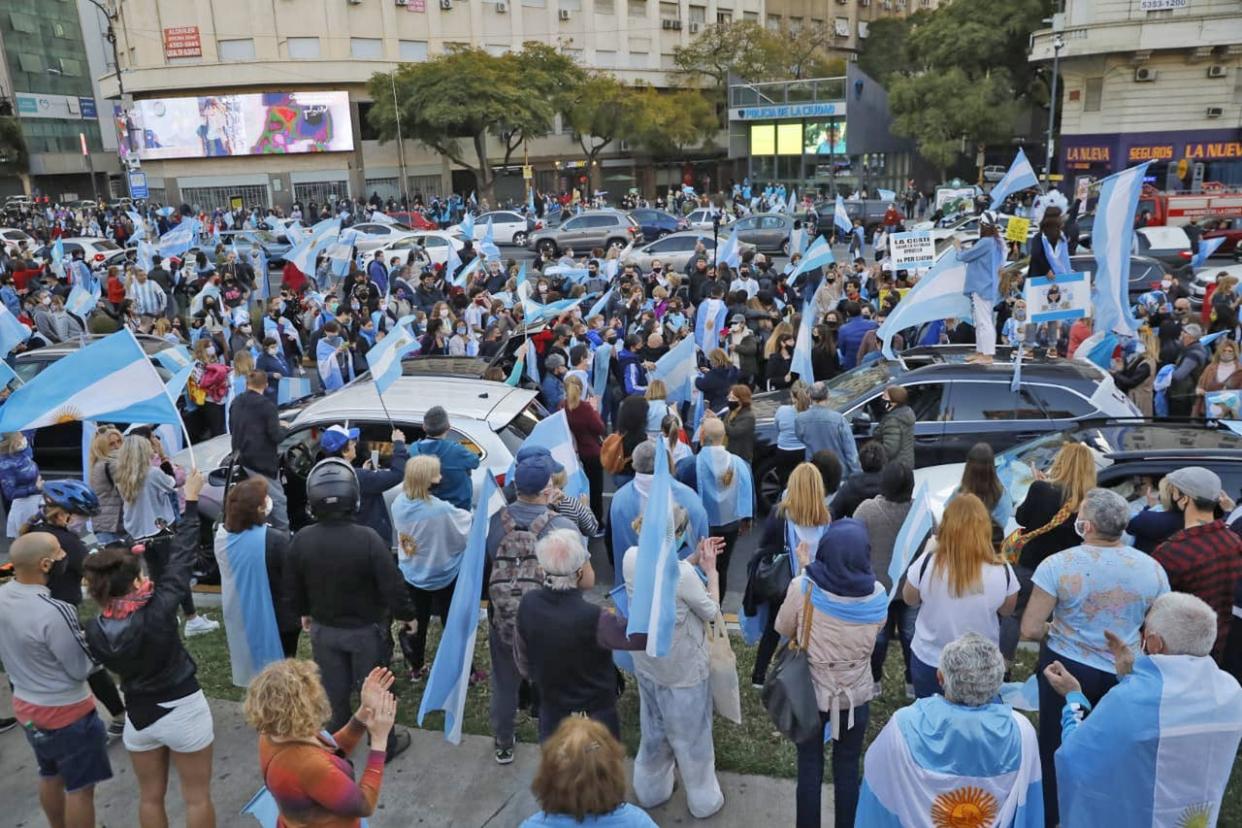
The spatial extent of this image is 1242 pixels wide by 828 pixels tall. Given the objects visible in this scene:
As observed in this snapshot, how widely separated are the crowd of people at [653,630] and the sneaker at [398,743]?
0.08ft

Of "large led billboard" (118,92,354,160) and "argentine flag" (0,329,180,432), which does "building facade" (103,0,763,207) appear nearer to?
"large led billboard" (118,92,354,160)

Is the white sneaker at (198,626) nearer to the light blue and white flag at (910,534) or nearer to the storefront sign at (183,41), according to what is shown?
the light blue and white flag at (910,534)

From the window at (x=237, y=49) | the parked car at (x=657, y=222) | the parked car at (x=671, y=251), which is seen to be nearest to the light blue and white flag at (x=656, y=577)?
the parked car at (x=671, y=251)

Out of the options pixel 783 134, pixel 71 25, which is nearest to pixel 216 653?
pixel 783 134

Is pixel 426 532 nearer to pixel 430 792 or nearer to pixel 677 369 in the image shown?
pixel 430 792

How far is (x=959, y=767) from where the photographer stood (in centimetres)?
312

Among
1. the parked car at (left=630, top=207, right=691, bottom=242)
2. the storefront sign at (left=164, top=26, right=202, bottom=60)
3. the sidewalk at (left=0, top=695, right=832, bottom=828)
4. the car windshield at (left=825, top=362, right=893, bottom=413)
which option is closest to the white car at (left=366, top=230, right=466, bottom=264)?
the parked car at (left=630, top=207, right=691, bottom=242)

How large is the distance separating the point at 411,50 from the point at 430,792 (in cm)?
5169

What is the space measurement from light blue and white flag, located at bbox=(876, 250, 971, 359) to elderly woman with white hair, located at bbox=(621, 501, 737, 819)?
5.62 m

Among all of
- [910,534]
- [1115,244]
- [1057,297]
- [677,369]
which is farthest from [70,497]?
[1115,244]

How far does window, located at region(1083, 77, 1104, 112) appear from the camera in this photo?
4094 centimetres

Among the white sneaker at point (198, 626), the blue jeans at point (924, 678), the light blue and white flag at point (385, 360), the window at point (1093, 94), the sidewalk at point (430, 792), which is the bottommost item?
the sidewalk at point (430, 792)

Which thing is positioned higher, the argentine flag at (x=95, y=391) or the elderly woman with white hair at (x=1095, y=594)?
the argentine flag at (x=95, y=391)

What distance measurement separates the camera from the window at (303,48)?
157 feet
